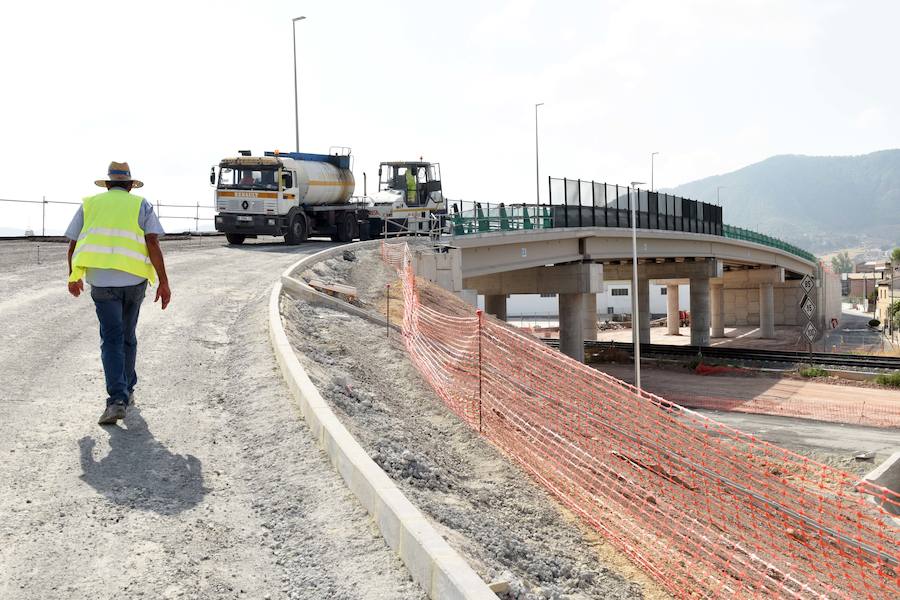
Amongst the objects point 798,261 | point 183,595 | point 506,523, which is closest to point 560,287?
point 506,523

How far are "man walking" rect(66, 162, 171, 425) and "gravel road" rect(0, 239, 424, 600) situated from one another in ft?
1.54

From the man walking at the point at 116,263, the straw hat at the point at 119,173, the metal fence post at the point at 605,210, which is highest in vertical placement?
the metal fence post at the point at 605,210

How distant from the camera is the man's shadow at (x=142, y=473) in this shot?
16.9 feet

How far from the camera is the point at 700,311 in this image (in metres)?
63.5

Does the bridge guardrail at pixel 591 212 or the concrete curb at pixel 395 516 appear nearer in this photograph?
the concrete curb at pixel 395 516

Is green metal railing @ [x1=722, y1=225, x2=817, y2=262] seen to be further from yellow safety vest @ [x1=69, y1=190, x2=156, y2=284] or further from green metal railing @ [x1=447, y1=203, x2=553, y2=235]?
yellow safety vest @ [x1=69, y1=190, x2=156, y2=284]

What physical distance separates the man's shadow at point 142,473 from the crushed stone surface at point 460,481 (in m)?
1.43

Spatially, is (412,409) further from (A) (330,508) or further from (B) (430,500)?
(A) (330,508)

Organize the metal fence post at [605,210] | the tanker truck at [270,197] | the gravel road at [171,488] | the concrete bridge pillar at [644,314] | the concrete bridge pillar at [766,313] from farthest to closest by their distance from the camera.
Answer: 1. the concrete bridge pillar at [766,313]
2. the concrete bridge pillar at [644,314]
3. the metal fence post at [605,210]
4. the tanker truck at [270,197]
5. the gravel road at [171,488]

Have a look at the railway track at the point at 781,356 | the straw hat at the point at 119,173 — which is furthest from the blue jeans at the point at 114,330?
the railway track at the point at 781,356

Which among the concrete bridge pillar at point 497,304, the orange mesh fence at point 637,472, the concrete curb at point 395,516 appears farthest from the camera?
the concrete bridge pillar at point 497,304

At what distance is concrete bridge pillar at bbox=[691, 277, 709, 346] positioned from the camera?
63000 millimetres

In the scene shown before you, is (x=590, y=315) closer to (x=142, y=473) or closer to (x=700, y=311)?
(x=700, y=311)

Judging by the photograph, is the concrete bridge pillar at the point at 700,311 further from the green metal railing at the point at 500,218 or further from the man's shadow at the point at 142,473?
the man's shadow at the point at 142,473
